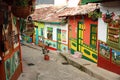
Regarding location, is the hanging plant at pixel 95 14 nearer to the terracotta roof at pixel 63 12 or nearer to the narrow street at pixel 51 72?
the terracotta roof at pixel 63 12

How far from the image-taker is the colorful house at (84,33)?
14.9 m

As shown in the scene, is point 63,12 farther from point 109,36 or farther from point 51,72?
point 109,36

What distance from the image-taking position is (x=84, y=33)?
16.2 meters

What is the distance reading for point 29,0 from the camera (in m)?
9.30

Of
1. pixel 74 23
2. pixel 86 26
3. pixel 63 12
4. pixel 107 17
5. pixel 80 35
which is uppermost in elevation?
pixel 63 12

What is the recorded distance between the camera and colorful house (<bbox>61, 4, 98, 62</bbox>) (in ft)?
48.9

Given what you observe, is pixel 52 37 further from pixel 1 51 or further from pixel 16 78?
pixel 1 51

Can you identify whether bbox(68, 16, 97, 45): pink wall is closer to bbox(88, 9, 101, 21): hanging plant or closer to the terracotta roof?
the terracotta roof

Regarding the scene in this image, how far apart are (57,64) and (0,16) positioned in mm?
8822

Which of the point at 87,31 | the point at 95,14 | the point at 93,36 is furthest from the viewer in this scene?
the point at 87,31

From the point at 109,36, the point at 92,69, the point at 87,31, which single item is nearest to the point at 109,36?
the point at 109,36

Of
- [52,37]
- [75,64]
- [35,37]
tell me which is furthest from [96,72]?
[35,37]

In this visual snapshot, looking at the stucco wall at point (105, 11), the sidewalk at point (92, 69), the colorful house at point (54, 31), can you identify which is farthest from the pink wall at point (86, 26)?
the colorful house at point (54, 31)

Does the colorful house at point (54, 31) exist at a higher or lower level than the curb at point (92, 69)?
higher
